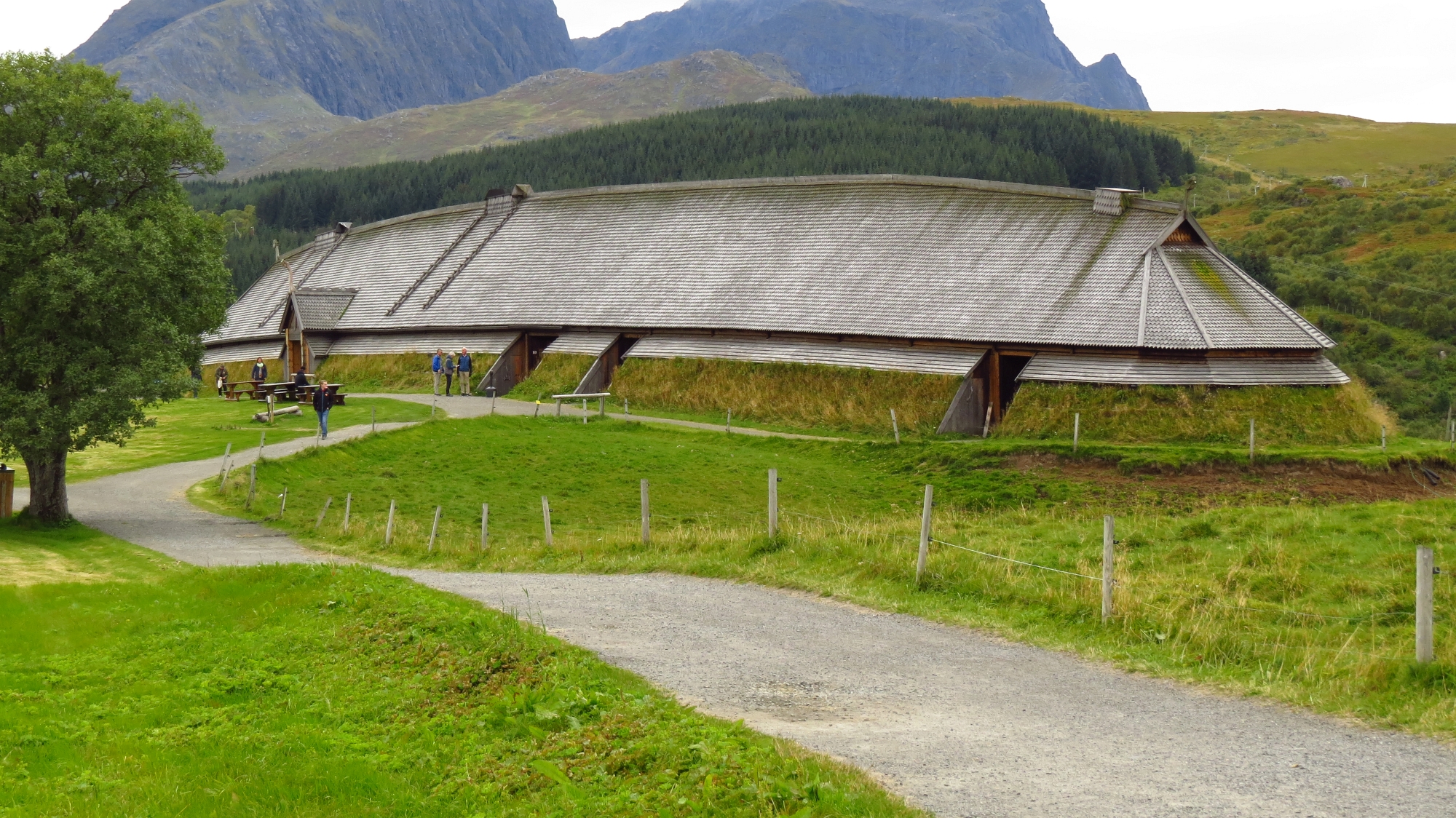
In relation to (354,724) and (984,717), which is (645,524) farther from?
(984,717)

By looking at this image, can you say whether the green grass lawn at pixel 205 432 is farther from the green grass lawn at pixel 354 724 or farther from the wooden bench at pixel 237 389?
the green grass lawn at pixel 354 724

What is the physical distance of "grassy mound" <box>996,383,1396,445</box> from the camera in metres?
41.2

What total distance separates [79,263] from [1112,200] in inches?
1426

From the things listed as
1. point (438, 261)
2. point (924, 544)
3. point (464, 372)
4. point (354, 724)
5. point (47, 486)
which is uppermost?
point (438, 261)

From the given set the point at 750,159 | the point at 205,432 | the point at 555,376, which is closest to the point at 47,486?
the point at 205,432

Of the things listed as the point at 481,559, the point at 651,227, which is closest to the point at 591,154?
the point at 651,227

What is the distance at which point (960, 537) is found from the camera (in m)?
26.1

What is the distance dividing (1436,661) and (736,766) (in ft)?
26.5

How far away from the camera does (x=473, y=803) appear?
11125mm

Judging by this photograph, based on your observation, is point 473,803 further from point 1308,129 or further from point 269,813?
point 1308,129

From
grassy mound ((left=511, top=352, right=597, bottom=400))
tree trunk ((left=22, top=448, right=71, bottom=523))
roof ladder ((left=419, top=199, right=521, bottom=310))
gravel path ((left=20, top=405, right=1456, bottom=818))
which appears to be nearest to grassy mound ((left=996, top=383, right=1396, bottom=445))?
grassy mound ((left=511, top=352, right=597, bottom=400))

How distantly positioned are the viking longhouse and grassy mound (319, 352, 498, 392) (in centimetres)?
59

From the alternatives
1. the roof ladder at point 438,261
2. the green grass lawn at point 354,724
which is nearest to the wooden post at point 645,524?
the green grass lawn at point 354,724

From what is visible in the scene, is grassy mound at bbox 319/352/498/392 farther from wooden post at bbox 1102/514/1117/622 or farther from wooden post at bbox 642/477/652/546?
wooden post at bbox 1102/514/1117/622
